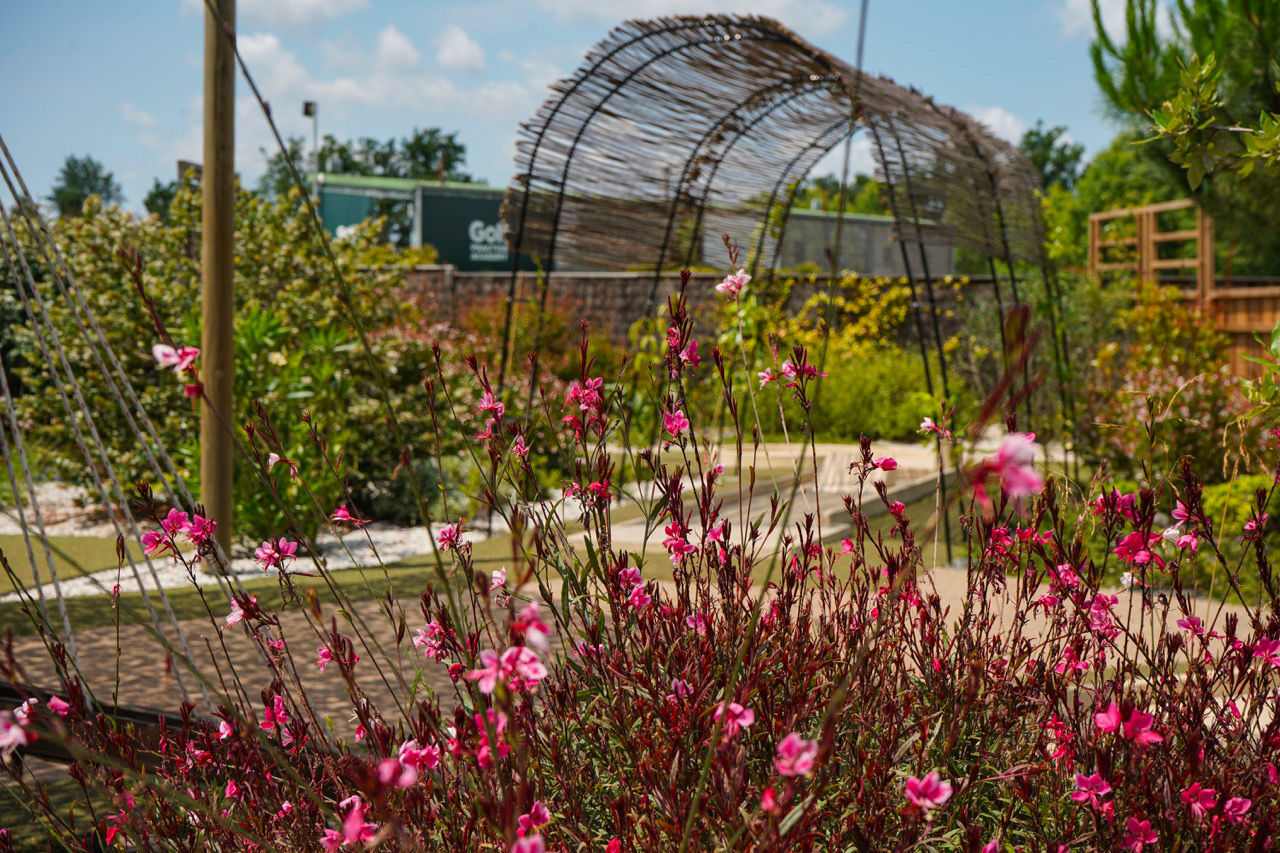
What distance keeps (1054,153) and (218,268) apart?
216 feet

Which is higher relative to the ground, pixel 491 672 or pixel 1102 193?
pixel 1102 193

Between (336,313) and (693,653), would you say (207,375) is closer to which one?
(336,313)

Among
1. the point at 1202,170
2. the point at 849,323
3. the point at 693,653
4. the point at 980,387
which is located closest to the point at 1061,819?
the point at 693,653

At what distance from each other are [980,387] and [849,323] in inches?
71.7

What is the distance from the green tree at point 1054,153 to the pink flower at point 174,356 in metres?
67.9

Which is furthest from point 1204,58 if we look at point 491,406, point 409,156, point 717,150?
point 409,156

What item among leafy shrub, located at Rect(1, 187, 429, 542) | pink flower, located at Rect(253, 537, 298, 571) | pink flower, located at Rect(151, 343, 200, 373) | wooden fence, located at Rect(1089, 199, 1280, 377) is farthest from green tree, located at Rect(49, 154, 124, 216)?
pink flower, located at Rect(151, 343, 200, 373)

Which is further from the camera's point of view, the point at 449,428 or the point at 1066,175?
the point at 1066,175

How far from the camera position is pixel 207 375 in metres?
5.21

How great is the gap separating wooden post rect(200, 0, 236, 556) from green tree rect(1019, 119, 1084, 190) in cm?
6450

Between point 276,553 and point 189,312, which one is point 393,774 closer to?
point 276,553

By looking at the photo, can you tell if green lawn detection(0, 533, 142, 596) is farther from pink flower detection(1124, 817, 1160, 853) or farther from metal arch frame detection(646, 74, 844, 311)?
pink flower detection(1124, 817, 1160, 853)

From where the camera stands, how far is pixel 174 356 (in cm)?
102

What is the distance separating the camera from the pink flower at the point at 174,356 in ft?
3.23
